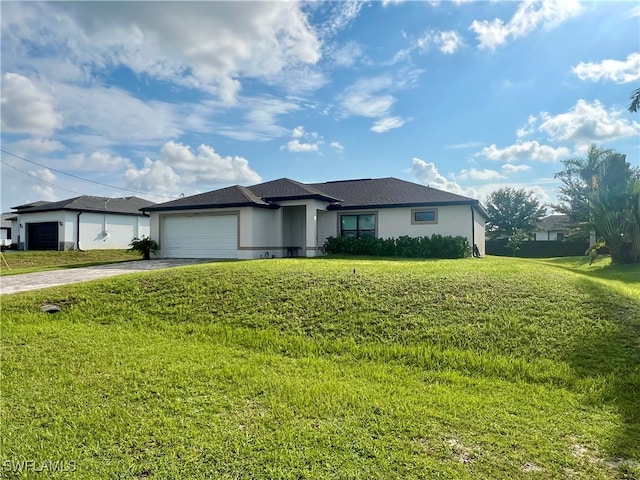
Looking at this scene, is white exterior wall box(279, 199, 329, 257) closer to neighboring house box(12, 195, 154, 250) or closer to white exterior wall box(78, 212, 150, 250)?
neighboring house box(12, 195, 154, 250)

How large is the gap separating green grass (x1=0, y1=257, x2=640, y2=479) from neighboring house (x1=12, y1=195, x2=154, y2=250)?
2037 centimetres

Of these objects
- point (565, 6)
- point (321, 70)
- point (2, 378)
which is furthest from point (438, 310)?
point (321, 70)

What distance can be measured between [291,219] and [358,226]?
355 cm

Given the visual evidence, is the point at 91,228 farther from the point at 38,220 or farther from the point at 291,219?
the point at 291,219

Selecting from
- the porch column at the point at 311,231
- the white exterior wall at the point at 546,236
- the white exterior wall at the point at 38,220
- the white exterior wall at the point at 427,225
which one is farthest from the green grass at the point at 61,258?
the white exterior wall at the point at 546,236

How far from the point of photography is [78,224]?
27.2m

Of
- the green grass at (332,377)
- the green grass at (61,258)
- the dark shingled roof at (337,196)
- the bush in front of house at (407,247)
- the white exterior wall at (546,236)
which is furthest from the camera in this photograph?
the white exterior wall at (546,236)

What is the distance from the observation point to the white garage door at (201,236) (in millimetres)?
18078

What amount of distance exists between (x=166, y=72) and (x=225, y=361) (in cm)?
1144

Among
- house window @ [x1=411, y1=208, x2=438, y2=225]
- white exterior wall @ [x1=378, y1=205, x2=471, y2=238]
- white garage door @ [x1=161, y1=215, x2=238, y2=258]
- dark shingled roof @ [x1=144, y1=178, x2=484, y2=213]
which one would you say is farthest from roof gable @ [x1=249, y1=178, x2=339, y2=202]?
house window @ [x1=411, y1=208, x2=438, y2=225]

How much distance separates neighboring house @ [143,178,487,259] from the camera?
17.6 meters

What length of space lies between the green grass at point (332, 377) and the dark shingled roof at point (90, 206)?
67.7 feet

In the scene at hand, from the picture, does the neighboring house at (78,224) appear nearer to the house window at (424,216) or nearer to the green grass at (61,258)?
the green grass at (61,258)

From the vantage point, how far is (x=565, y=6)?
376 inches
